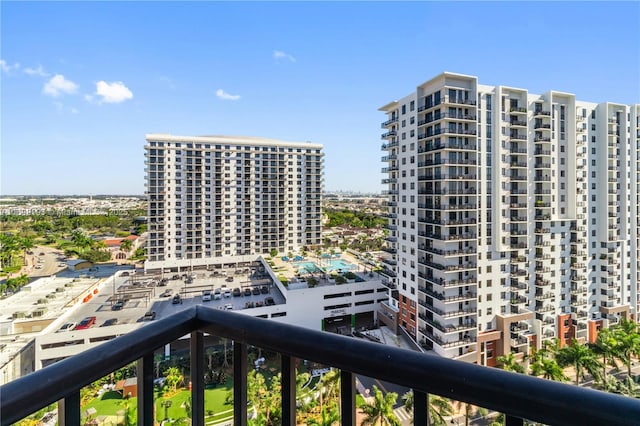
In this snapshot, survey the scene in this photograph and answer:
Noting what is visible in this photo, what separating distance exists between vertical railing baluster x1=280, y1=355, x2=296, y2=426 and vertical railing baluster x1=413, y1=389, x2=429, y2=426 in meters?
0.19

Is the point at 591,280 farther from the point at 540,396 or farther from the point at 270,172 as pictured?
the point at 270,172

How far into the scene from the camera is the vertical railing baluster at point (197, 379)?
1.88 ft

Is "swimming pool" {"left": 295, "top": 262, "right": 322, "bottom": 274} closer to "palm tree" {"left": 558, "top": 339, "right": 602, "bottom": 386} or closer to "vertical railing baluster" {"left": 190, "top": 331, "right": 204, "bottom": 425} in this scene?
"palm tree" {"left": 558, "top": 339, "right": 602, "bottom": 386}

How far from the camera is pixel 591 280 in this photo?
36.6 ft

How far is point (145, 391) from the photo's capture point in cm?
52

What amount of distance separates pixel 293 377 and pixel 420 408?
0.68 ft

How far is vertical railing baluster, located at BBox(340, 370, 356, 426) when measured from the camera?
472 millimetres

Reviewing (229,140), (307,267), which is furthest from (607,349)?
(229,140)

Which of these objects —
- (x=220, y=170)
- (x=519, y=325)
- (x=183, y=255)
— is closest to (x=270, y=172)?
(x=220, y=170)

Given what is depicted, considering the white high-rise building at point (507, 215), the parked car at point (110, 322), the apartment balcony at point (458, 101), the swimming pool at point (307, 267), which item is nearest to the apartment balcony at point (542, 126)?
the white high-rise building at point (507, 215)

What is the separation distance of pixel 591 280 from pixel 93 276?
21523 millimetres

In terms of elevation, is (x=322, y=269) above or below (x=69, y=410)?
below

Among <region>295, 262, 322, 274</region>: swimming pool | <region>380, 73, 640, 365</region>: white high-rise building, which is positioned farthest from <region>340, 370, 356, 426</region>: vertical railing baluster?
Answer: <region>295, 262, 322, 274</region>: swimming pool

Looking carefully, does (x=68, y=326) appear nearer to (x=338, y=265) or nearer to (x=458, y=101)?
(x=338, y=265)
